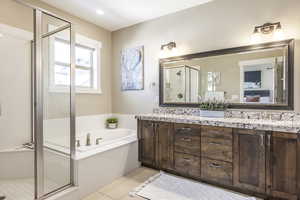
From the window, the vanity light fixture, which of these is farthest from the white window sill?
the vanity light fixture

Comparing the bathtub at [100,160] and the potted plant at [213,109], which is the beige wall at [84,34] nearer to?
the bathtub at [100,160]

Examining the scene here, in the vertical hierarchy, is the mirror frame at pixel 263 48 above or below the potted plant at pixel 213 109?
above

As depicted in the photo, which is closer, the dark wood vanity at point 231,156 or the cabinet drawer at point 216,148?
the dark wood vanity at point 231,156

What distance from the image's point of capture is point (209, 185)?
7.29 ft

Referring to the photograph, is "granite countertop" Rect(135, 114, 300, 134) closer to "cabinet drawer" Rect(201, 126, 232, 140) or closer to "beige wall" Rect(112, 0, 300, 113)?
"cabinet drawer" Rect(201, 126, 232, 140)

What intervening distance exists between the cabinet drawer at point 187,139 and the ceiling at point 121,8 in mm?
1937

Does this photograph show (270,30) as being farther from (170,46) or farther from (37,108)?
(37,108)

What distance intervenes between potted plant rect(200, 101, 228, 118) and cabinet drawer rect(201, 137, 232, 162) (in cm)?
45

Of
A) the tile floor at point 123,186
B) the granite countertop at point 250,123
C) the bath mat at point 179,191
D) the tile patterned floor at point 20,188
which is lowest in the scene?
the tile floor at point 123,186

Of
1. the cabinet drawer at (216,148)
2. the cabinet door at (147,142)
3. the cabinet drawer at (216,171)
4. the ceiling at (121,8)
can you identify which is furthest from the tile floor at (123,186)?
the ceiling at (121,8)

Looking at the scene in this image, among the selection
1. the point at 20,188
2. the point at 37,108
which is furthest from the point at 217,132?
the point at 20,188

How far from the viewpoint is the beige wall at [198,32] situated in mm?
2143

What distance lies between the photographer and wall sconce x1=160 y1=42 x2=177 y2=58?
294 cm

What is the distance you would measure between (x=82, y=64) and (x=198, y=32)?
2.23m
